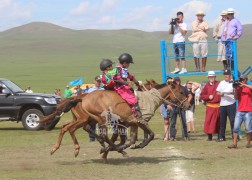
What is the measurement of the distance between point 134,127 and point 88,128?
1.08m

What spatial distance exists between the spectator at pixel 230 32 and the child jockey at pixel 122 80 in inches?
226

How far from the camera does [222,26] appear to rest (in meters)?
18.3

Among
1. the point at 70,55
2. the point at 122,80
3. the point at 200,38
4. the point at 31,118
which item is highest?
the point at 70,55

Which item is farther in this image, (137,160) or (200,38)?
(200,38)

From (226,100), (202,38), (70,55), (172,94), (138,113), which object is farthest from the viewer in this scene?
(70,55)

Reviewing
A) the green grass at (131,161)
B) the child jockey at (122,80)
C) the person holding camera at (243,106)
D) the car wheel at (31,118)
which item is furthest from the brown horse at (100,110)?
the car wheel at (31,118)

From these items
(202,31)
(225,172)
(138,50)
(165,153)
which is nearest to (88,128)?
(165,153)

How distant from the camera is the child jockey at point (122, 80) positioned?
12836 mm

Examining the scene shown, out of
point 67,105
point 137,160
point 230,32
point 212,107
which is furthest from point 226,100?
point 67,105

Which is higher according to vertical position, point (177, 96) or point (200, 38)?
point (200, 38)

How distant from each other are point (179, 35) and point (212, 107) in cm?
233

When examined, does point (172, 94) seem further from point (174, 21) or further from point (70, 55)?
point (70, 55)

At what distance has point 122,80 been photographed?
1280 cm

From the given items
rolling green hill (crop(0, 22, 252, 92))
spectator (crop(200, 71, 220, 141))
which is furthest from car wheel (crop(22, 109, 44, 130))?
rolling green hill (crop(0, 22, 252, 92))
